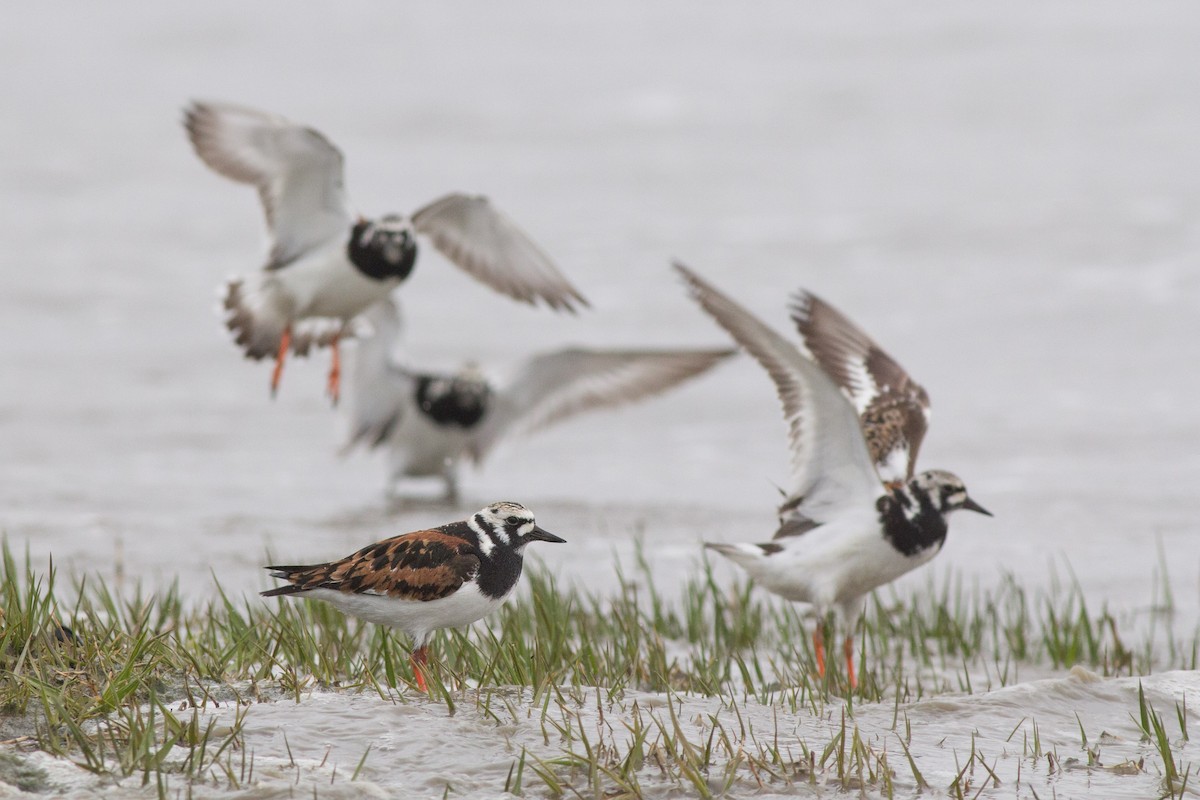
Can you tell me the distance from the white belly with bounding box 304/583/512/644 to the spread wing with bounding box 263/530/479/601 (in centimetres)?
2

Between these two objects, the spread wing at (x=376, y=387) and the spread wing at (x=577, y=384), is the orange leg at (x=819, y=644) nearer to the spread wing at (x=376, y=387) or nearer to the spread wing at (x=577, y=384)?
the spread wing at (x=577, y=384)

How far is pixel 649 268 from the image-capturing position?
67.2 ft

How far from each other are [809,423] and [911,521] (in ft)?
2.06

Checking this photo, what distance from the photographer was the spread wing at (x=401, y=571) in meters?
4.93

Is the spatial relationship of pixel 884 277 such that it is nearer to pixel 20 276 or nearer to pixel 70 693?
pixel 20 276

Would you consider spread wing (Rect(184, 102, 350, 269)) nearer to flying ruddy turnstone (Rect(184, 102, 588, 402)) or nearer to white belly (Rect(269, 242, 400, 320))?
Result: flying ruddy turnstone (Rect(184, 102, 588, 402))

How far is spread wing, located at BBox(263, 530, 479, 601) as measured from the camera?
16.2 feet

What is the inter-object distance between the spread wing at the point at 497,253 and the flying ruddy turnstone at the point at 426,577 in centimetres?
552

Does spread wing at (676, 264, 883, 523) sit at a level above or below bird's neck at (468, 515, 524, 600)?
above

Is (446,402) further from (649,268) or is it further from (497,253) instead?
(649,268)

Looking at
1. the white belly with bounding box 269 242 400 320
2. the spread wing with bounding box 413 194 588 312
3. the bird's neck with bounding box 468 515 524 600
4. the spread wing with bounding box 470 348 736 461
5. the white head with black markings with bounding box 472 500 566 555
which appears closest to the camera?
the bird's neck with bounding box 468 515 524 600

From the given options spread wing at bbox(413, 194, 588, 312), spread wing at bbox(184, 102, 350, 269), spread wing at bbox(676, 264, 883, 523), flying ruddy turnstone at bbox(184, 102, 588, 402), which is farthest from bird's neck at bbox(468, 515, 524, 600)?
spread wing at bbox(413, 194, 588, 312)

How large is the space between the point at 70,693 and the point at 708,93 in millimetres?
24903

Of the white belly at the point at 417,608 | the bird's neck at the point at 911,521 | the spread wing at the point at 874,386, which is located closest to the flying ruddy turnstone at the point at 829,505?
the bird's neck at the point at 911,521
